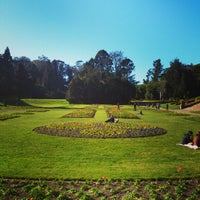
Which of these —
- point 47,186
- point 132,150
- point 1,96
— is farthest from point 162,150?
point 1,96

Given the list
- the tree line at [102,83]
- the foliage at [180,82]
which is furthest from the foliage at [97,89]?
the foliage at [180,82]

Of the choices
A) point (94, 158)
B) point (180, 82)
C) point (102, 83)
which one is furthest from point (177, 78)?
point (94, 158)

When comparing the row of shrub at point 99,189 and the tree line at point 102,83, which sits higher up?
the tree line at point 102,83

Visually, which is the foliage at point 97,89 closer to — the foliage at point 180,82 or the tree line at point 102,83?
the tree line at point 102,83

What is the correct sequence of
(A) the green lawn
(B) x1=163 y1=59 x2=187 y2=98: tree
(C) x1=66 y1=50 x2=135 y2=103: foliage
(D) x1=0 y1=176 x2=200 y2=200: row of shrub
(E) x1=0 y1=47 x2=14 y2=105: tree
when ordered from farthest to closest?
1. (C) x1=66 y1=50 x2=135 y2=103: foliage
2. (B) x1=163 y1=59 x2=187 y2=98: tree
3. (E) x1=0 y1=47 x2=14 y2=105: tree
4. (A) the green lawn
5. (D) x1=0 y1=176 x2=200 y2=200: row of shrub

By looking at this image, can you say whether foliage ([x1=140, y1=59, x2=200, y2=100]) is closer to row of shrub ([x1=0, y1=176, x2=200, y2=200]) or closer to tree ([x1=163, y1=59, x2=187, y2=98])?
tree ([x1=163, y1=59, x2=187, y2=98])

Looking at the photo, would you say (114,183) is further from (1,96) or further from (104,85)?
(104,85)

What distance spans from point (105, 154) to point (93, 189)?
3360 millimetres

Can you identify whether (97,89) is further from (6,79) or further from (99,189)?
(99,189)

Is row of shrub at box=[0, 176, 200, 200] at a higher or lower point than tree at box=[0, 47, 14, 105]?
lower

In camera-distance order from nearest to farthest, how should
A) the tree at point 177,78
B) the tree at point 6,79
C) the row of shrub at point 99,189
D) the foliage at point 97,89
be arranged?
1. the row of shrub at point 99,189
2. the tree at point 6,79
3. the tree at point 177,78
4. the foliage at point 97,89

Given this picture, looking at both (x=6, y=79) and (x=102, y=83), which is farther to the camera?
(x=102, y=83)

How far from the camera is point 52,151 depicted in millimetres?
9484

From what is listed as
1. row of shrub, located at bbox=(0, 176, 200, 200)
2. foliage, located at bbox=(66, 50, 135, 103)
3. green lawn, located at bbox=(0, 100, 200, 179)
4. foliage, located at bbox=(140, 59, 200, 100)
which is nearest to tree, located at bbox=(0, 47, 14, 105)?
foliage, located at bbox=(66, 50, 135, 103)
